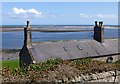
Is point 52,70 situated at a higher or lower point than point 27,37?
lower

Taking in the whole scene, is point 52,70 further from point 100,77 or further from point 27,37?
point 27,37

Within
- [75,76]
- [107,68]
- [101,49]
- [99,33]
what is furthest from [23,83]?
[99,33]

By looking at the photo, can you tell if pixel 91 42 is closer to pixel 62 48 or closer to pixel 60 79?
pixel 62 48

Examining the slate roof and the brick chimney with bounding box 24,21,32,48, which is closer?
the slate roof

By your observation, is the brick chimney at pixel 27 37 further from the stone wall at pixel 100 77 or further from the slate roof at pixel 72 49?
the stone wall at pixel 100 77

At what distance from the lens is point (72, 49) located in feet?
83.4

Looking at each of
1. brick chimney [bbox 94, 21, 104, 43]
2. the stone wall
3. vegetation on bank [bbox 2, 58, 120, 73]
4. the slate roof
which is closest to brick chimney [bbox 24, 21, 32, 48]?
the slate roof

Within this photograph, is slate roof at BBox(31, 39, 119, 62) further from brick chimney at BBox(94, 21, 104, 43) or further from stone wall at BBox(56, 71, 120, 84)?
stone wall at BBox(56, 71, 120, 84)

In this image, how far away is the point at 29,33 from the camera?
24047 mm

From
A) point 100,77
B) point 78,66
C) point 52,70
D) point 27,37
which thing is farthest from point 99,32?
point 52,70

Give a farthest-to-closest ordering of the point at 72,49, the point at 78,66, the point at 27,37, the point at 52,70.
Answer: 1. the point at 72,49
2. the point at 27,37
3. the point at 78,66
4. the point at 52,70

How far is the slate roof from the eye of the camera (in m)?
23.0

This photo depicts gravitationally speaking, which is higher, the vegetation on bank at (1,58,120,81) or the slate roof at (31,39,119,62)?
the vegetation on bank at (1,58,120,81)

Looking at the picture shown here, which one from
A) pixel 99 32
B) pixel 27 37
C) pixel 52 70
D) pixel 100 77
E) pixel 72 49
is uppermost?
pixel 99 32
